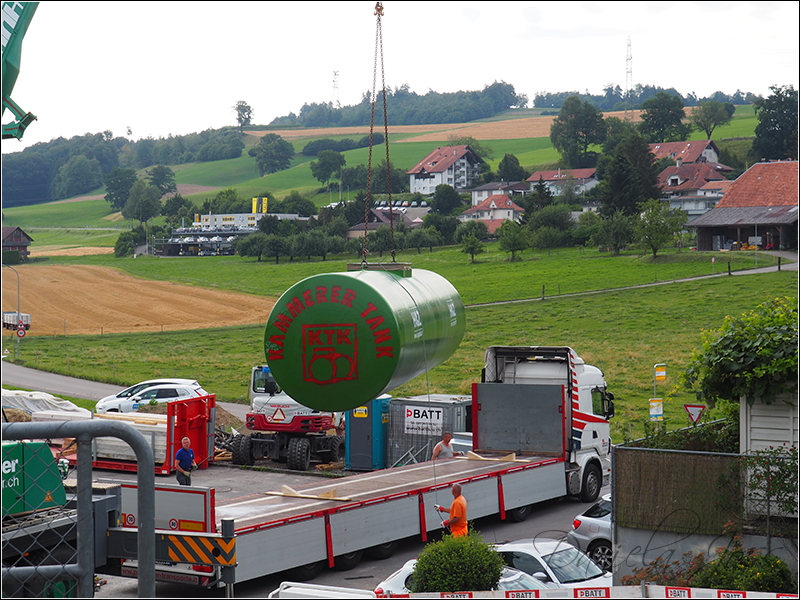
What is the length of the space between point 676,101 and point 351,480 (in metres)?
144

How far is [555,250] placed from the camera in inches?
3455

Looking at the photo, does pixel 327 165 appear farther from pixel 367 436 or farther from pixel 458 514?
pixel 458 514

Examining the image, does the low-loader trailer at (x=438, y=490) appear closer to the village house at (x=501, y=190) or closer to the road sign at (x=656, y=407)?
the road sign at (x=656, y=407)

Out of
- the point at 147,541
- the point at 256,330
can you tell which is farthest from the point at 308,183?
the point at 147,541

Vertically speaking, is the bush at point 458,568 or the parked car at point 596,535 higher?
the bush at point 458,568

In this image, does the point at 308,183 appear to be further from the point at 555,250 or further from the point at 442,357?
the point at 442,357

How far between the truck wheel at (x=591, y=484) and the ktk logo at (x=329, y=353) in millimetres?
11969

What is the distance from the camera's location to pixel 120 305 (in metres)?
71.2

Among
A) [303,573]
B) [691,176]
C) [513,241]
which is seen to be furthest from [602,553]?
[691,176]

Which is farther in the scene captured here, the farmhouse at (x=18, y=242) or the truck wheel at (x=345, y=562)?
the farmhouse at (x=18, y=242)

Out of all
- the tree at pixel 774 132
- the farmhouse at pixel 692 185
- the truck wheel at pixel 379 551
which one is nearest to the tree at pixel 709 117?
the farmhouse at pixel 692 185

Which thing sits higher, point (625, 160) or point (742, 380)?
point (625, 160)

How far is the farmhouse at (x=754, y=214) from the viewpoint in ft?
231

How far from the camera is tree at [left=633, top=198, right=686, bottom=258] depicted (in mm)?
71875
